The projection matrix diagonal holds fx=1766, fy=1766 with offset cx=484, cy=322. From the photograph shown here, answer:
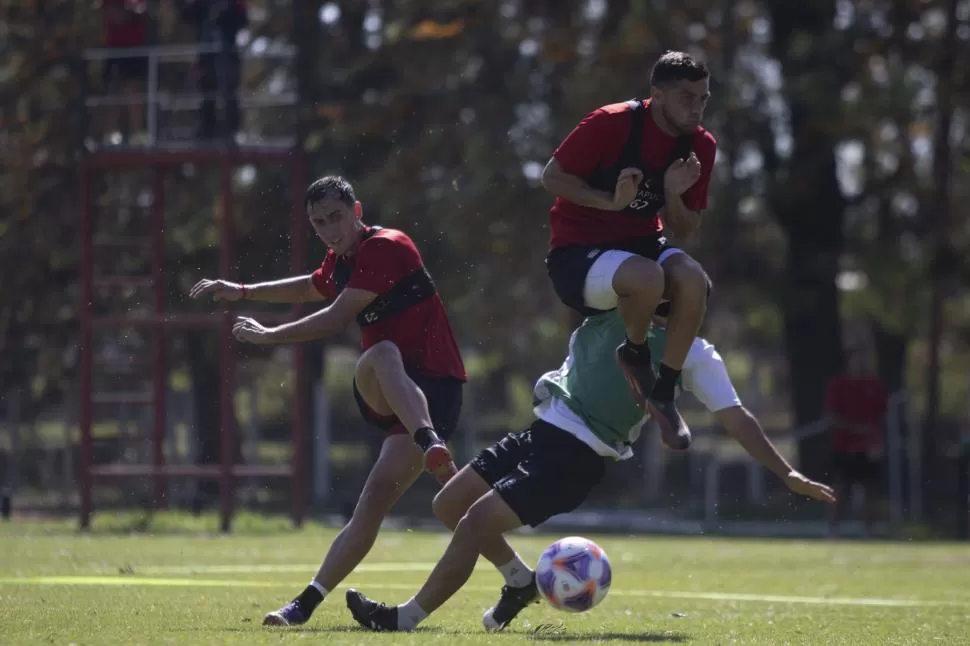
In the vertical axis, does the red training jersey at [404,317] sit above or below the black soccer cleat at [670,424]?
above

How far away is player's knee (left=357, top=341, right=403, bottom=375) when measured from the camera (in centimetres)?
841

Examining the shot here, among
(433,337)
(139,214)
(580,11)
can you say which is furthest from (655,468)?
(433,337)

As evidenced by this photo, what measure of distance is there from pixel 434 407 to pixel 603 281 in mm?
1091

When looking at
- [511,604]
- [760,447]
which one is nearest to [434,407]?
[511,604]

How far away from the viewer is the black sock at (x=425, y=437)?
8133 millimetres

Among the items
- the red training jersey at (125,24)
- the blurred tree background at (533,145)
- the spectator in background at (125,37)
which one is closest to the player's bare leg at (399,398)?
the spectator in background at (125,37)

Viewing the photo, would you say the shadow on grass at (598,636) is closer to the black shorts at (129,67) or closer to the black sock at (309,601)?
the black sock at (309,601)

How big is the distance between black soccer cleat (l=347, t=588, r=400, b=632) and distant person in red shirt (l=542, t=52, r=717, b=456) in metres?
1.48

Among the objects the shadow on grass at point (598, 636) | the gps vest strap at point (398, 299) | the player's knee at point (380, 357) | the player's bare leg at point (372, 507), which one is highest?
the gps vest strap at point (398, 299)

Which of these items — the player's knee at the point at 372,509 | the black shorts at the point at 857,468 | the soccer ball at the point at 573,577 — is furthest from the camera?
the black shorts at the point at 857,468

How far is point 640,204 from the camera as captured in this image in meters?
8.38

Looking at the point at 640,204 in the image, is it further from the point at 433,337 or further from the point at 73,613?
the point at 73,613

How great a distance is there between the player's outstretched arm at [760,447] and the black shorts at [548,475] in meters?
0.60

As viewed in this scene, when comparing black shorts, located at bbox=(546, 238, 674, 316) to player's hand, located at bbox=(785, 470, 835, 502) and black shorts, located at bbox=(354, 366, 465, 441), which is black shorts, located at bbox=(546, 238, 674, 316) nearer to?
black shorts, located at bbox=(354, 366, 465, 441)
